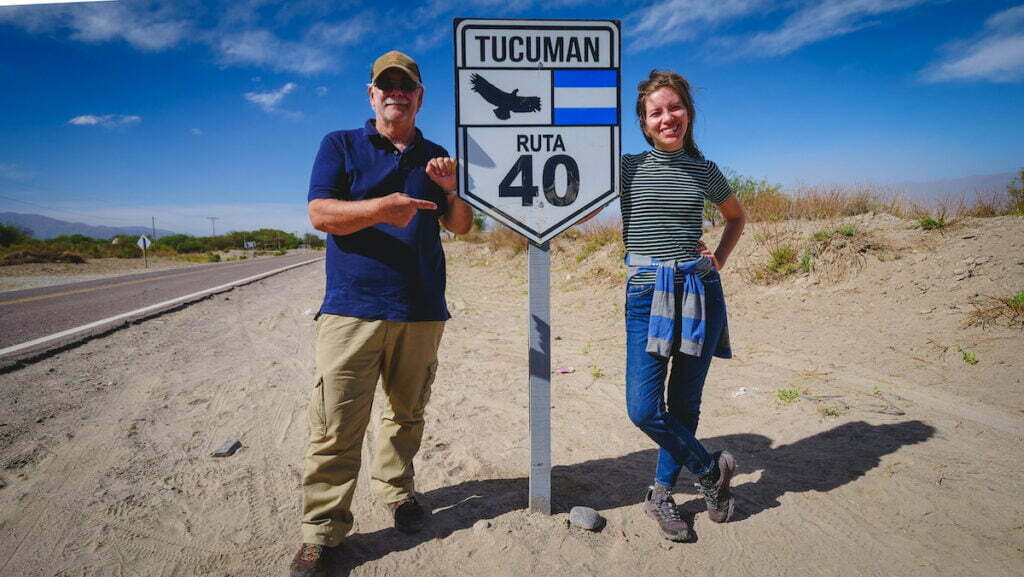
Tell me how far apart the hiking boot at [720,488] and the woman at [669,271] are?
0.38ft

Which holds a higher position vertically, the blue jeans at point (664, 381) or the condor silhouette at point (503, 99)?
the condor silhouette at point (503, 99)

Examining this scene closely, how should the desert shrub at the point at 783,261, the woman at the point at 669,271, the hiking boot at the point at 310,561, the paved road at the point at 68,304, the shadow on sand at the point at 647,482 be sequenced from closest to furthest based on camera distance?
1. the hiking boot at the point at 310,561
2. the woman at the point at 669,271
3. the shadow on sand at the point at 647,482
4. the paved road at the point at 68,304
5. the desert shrub at the point at 783,261

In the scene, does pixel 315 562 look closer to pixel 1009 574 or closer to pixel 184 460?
pixel 184 460

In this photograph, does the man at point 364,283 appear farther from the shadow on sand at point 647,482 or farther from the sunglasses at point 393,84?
the shadow on sand at point 647,482

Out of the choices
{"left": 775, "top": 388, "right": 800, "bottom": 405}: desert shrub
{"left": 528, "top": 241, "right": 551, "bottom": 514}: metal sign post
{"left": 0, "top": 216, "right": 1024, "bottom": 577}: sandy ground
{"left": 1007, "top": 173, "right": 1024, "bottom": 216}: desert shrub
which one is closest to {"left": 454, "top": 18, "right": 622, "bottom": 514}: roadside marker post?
{"left": 528, "top": 241, "right": 551, "bottom": 514}: metal sign post

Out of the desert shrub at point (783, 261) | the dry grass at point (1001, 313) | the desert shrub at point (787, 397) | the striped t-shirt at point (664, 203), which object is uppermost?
the striped t-shirt at point (664, 203)

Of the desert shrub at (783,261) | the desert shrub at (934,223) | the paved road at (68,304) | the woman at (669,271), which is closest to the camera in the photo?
the woman at (669,271)

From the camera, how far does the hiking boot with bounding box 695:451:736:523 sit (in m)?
2.55

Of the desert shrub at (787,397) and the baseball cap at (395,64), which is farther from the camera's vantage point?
the desert shrub at (787,397)

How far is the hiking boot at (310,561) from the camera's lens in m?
2.17

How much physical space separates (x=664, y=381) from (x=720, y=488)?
2.26 feet

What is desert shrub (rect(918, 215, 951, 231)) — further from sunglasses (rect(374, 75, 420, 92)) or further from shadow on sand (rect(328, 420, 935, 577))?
sunglasses (rect(374, 75, 420, 92))

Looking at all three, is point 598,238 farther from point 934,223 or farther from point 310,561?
point 310,561

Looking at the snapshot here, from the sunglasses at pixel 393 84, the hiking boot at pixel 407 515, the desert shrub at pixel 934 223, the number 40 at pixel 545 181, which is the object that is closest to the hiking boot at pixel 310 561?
the hiking boot at pixel 407 515
